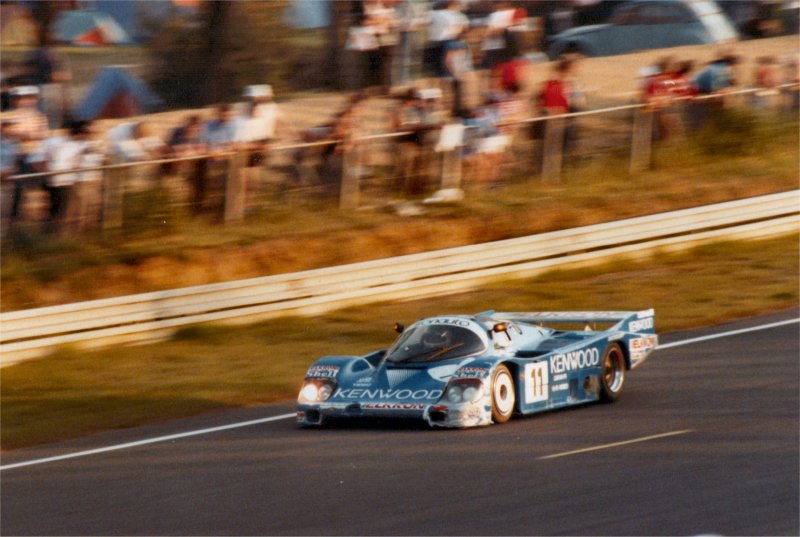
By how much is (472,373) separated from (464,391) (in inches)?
5.9

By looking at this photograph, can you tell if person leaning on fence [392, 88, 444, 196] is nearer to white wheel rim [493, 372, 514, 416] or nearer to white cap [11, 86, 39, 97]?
white cap [11, 86, 39, 97]

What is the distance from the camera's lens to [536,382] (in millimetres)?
9891

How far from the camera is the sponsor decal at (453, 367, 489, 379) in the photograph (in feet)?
31.1

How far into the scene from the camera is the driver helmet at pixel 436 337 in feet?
33.0

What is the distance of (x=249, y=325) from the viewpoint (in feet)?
47.2

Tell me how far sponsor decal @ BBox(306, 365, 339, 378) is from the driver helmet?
29.7 inches

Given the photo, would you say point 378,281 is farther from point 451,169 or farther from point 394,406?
point 394,406

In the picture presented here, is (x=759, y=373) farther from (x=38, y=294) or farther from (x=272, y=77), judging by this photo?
(x=272, y=77)

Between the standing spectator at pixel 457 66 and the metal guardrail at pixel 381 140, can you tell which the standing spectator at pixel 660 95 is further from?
the standing spectator at pixel 457 66

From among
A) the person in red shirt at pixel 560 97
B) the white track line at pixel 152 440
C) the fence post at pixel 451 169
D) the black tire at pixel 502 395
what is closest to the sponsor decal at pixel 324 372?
the white track line at pixel 152 440

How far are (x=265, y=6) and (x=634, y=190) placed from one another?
6327mm

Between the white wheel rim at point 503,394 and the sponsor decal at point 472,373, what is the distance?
159mm

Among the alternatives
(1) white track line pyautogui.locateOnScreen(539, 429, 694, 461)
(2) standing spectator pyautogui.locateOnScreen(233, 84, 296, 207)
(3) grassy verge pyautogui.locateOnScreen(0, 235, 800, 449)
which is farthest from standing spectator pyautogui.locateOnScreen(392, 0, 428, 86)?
(1) white track line pyautogui.locateOnScreen(539, 429, 694, 461)

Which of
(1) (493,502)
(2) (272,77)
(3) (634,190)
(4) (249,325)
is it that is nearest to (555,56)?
(3) (634,190)
